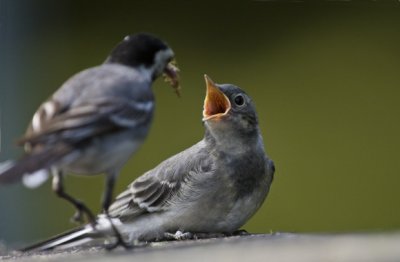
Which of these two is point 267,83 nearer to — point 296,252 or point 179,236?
point 179,236

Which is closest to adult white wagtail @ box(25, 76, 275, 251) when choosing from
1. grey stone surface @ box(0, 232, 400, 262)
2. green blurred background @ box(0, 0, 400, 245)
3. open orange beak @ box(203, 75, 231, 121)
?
open orange beak @ box(203, 75, 231, 121)

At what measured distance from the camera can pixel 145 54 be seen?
102 inches

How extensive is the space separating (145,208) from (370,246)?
4.87 ft

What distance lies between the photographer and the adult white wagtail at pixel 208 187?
130 inches

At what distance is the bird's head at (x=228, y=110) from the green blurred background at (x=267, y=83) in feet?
5.73

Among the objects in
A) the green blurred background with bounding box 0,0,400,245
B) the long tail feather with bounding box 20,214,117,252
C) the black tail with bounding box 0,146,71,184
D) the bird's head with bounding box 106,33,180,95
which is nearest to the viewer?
the black tail with bounding box 0,146,71,184

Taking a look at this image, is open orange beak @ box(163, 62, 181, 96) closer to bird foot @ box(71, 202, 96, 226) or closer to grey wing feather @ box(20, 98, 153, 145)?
grey wing feather @ box(20, 98, 153, 145)

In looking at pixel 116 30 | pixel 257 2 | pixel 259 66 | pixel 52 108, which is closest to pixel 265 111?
pixel 259 66

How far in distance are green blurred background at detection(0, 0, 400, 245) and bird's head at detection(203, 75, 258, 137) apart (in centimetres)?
175

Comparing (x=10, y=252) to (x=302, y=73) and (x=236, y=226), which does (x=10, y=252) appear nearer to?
(x=236, y=226)

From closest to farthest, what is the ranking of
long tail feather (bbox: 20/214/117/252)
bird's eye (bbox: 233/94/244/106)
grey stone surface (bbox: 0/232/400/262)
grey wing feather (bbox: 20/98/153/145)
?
1. grey stone surface (bbox: 0/232/400/262)
2. grey wing feather (bbox: 20/98/153/145)
3. long tail feather (bbox: 20/214/117/252)
4. bird's eye (bbox: 233/94/244/106)

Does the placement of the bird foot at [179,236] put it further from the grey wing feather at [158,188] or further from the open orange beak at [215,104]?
the open orange beak at [215,104]

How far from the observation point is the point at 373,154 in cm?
530

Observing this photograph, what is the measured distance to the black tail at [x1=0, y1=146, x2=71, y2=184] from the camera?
7.02ft
